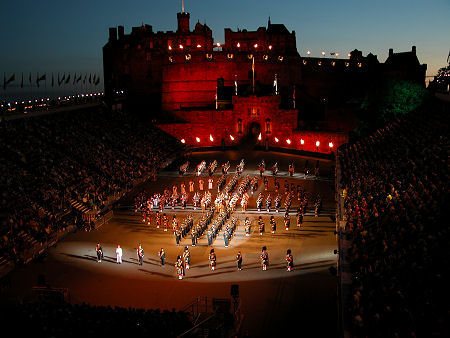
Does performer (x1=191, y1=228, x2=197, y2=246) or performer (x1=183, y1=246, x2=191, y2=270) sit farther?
performer (x1=191, y1=228, x2=197, y2=246)

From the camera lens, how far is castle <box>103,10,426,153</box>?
56438mm

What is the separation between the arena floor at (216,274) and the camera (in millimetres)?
19344

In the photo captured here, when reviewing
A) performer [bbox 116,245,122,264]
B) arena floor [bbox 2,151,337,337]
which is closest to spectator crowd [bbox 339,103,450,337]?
arena floor [bbox 2,151,337,337]

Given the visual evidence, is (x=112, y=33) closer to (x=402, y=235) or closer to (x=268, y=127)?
(x=268, y=127)

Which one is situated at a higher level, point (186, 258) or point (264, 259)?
point (264, 259)

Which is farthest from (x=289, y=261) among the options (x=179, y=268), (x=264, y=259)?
(x=179, y=268)

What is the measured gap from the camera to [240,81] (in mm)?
64688

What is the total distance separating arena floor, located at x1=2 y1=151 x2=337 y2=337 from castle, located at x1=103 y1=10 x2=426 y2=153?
82.5ft

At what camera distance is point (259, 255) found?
25.4 m

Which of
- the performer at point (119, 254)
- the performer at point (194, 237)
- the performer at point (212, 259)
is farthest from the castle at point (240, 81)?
the performer at point (119, 254)

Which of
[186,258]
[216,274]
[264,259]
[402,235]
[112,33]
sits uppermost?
[112,33]

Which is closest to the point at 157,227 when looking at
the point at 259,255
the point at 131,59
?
the point at 259,255

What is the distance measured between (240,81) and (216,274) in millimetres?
44867

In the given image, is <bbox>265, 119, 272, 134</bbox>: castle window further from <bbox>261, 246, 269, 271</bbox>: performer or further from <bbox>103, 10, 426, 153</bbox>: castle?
<bbox>261, 246, 269, 271</bbox>: performer
